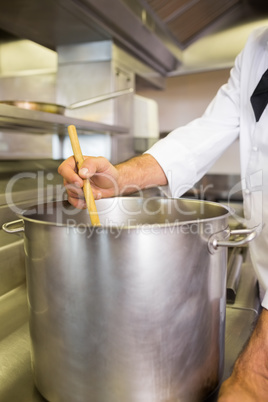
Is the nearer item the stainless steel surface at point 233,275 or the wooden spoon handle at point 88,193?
the wooden spoon handle at point 88,193

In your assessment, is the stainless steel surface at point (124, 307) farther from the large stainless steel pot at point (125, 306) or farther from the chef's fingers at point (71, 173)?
the chef's fingers at point (71, 173)

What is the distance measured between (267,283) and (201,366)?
352 millimetres

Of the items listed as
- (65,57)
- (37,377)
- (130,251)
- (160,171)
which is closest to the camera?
(130,251)

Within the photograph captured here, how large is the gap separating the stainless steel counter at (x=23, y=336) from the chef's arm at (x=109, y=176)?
0.27m

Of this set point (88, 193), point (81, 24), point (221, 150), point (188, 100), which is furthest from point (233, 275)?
point (188, 100)

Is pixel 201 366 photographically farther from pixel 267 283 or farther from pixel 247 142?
pixel 247 142

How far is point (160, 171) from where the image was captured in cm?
97

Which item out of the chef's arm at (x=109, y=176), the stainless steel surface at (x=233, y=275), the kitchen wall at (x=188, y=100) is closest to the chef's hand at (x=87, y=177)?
the chef's arm at (x=109, y=176)

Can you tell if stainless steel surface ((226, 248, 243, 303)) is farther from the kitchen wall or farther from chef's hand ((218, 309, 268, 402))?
the kitchen wall

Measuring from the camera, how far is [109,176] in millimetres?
818

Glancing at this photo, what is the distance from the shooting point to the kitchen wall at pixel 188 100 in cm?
333

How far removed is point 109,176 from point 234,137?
461 mm

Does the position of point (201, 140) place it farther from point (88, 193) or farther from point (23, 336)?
point (23, 336)

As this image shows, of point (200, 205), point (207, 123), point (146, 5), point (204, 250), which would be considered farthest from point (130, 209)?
point (146, 5)
